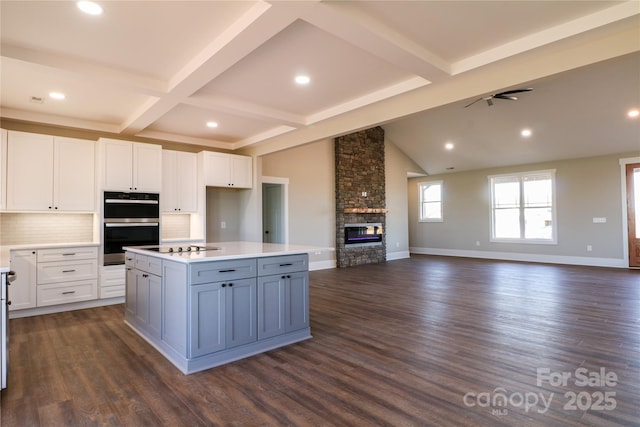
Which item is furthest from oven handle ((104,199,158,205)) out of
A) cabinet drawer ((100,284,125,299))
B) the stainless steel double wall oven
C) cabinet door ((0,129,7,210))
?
cabinet drawer ((100,284,125,299))

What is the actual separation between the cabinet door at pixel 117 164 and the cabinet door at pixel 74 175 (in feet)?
0.72

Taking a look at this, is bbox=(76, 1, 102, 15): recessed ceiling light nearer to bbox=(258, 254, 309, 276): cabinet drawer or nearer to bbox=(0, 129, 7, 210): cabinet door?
bbox=(258, 254, 309, 276): cabinet drawer

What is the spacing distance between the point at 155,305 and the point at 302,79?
8.98 ft

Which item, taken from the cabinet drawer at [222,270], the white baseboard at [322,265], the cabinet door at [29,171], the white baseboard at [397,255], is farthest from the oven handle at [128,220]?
the white baseboard at [397,255]

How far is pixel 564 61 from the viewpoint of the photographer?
9.85 ft

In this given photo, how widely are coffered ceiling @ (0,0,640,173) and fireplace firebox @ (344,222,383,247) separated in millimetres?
3599

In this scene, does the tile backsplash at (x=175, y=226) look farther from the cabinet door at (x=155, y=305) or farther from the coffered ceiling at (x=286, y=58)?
the cabinet door at (x=155, y=305)

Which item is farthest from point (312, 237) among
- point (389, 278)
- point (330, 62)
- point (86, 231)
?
point (330, 62)

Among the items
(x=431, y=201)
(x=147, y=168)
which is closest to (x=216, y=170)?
(x=147, y=168)

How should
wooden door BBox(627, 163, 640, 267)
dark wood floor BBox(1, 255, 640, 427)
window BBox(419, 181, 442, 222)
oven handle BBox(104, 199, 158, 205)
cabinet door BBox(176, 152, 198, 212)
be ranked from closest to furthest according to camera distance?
dark wood floor BBox(1, 255, 640, 427)
oven handle BBox(104, 199, 158, 205)
cabinet door BBox(176, 152, 198, 212)
wooden door BBox(627, 163, 640, 267)
window BBox(419, 181, 442, 222)

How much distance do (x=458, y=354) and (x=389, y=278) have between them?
390cm

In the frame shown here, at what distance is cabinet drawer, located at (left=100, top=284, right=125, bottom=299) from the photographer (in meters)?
4.85

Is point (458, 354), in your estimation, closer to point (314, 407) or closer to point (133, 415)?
point (314, 407)

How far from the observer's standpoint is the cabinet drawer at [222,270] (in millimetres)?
2753
